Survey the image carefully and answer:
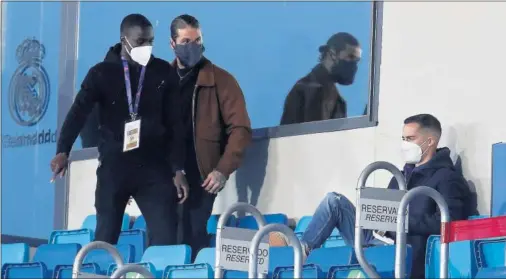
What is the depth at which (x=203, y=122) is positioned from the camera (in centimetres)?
772

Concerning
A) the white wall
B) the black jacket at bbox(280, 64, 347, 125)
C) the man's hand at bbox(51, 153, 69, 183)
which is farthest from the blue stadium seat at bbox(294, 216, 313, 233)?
the man's hand at bbox(51, 153, 69, 183)

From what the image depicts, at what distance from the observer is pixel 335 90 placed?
8.03 metres

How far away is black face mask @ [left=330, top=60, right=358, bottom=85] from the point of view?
7949 mm

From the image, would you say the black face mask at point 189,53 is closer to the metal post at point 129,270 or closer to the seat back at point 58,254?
the seat back at point 58,254

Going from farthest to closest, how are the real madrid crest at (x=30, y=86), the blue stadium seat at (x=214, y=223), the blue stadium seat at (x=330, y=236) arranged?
1. the real madrid crest at (x=30, y=86)
2. the blue stadium seat at (x=214, y=223)
3. the blue stadium seat at (x=330, y=236)

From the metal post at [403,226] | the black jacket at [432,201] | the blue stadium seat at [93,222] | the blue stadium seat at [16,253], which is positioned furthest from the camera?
the blue stadium seat at [93,222]

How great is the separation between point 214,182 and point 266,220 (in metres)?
0.46

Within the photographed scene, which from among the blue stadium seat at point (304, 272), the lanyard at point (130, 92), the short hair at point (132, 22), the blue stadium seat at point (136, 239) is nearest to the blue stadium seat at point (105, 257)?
the blue stadium seat at point (136, 239)

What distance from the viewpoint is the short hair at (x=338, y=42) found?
26.3 ft

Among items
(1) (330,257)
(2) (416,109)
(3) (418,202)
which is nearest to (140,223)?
(2) (416,109)

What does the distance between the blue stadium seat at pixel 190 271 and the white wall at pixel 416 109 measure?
6.34 ft

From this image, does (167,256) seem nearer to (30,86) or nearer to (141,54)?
(141,54)

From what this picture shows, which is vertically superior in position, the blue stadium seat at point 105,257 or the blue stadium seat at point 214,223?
the blue stadium seat at point 214,223

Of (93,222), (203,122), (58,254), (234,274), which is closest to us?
(234,274)
